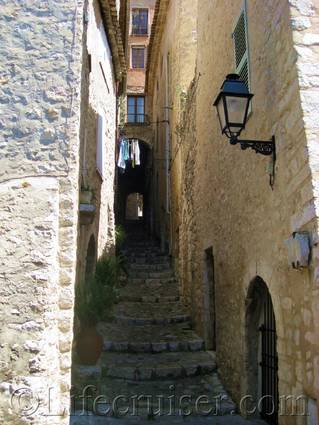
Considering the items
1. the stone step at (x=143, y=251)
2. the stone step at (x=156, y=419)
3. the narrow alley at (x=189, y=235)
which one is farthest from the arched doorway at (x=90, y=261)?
the stone step at (x=143, y=251)

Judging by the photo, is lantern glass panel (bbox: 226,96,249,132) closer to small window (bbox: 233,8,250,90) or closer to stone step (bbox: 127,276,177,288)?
small window (bbox: 233,8,250,90)

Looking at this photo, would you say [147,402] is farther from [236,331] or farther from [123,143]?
[123,143]

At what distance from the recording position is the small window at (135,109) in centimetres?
2411

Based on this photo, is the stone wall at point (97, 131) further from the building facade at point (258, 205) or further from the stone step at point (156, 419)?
the stone step at point (156, 419)

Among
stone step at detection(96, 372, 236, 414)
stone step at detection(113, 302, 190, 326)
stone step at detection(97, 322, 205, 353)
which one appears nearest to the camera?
stone step at detection(96, 372, 236, 414)

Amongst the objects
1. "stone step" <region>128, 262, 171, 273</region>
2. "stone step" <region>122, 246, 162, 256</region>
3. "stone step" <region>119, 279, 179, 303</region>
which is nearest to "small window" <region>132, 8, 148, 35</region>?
"stone step" <region>122, 246, 162, 256</region>

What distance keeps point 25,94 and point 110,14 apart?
18.0 feet

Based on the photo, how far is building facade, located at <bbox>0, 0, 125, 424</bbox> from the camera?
3.57 m

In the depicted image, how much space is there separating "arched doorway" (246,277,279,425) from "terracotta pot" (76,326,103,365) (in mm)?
2552

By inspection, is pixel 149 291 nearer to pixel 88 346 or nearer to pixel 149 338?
pixel 149 338

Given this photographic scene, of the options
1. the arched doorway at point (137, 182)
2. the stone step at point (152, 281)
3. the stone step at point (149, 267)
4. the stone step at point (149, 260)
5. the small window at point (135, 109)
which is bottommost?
the stone step at point (152, 281)

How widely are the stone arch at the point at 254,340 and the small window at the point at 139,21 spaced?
958 inches

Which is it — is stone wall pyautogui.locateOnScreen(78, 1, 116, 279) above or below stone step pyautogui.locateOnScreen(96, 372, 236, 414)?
above

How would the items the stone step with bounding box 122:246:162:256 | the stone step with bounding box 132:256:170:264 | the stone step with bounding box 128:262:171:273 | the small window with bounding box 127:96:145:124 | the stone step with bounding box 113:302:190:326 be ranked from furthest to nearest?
1. the small window with bounding box 127:96:145:124
2. the stone step with bounding box 122:246:162:256
3. the stone step with bounding box 132:256:170:264
4. the stone step with bounding box 128:262:171:273
5. the stone step with bounding box 113:302:190:326
